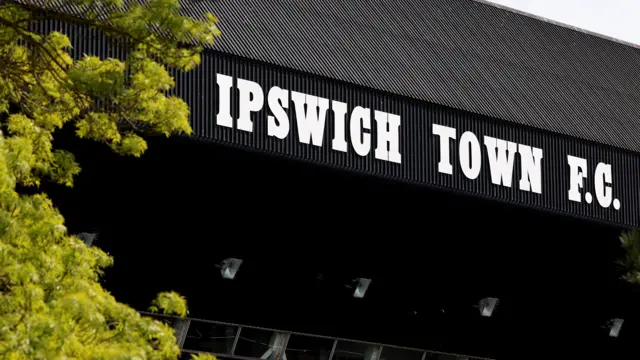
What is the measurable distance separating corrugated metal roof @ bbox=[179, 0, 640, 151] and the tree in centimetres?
985

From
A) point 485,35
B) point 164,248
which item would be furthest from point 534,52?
point 164,248

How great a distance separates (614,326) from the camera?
40156 millimetres

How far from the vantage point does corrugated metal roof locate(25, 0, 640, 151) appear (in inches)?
1241

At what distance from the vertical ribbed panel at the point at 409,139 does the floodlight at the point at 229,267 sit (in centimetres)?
433

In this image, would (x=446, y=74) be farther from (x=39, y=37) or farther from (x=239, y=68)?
(x=39, y=37)

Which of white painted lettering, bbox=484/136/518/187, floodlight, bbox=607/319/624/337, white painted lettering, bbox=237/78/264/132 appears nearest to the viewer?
white painted lettering, bbox=237/78/264/132

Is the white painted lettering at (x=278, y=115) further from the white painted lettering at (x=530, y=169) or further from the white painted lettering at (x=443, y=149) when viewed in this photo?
the white painted lettering at (x=530, y=169)

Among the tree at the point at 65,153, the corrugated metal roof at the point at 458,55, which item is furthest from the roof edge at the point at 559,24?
the tree at the point at 65,153

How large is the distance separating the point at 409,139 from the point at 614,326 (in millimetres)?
11901

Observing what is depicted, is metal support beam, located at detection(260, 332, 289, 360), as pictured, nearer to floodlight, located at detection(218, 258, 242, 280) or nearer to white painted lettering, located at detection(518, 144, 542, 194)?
floodlight, located at detection(218, 258, 242, 280)

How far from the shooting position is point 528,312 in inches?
1518

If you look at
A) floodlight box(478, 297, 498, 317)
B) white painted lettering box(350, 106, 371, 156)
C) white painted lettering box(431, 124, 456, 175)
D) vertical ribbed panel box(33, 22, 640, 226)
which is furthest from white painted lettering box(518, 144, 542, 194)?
floodlight box(478, 297, 498, 317)

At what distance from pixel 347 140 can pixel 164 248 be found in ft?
16.6

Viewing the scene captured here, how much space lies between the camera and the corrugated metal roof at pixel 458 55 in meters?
31.5
